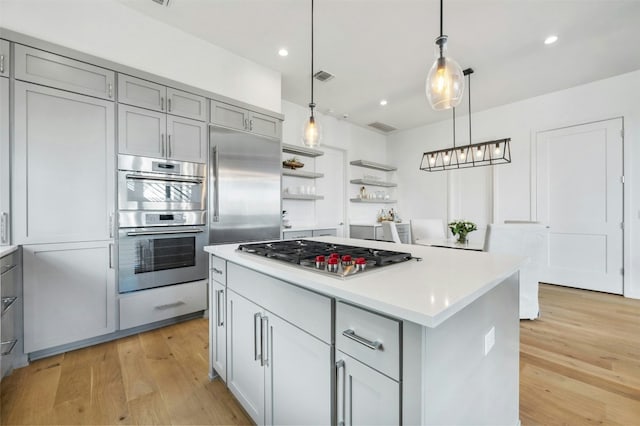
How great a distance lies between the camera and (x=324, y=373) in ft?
3.20

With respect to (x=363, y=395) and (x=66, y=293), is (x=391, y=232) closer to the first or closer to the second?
(x=363, y=395)

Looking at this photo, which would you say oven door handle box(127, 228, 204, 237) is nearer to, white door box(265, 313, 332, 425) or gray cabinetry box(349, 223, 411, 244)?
white door box(265, 313, 332, 425)

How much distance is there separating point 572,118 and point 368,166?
10.6 feet

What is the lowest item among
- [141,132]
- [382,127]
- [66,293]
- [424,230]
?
[66,293]

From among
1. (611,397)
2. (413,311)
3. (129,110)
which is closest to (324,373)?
(413,311)

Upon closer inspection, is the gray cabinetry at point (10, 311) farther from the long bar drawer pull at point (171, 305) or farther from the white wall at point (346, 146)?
the white wall at point (346, 146)

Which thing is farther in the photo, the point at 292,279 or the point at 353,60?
the point at 353,60

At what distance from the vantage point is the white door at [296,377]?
3.23 feet

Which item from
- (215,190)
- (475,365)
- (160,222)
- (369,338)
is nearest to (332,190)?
(215,190)

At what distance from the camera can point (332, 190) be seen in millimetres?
5277

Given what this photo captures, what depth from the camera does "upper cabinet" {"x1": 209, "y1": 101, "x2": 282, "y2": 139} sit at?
3025mm

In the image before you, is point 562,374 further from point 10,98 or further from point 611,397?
point 10,98

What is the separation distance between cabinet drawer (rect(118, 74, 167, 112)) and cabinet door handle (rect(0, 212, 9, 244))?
121cm

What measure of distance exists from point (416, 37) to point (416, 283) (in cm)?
297
